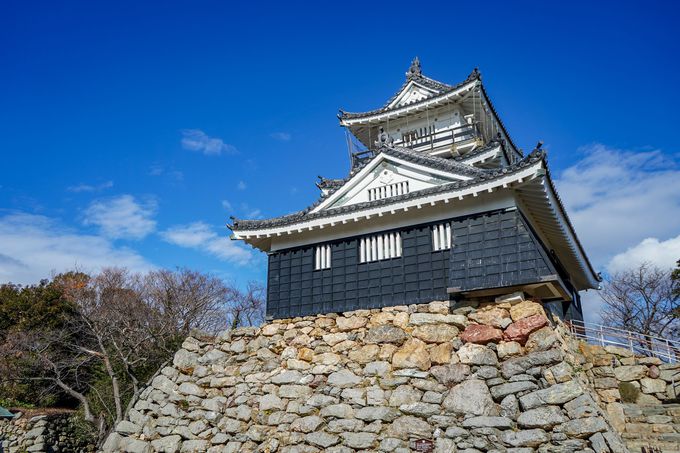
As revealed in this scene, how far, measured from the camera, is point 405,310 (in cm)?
1201

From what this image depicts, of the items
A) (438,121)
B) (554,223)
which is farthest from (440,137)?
(554,223)

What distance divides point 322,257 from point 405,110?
8.02m

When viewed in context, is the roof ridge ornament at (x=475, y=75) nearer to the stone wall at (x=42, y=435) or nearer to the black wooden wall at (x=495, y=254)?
the black wooden wall at (x=495, y=254)

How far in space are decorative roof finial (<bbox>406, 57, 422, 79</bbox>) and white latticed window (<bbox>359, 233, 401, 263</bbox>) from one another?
32.7 ft

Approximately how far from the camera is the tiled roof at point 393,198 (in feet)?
35.8

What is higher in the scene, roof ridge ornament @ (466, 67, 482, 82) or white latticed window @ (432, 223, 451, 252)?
roof ridge ornament @ (466, 67, 482, 82)

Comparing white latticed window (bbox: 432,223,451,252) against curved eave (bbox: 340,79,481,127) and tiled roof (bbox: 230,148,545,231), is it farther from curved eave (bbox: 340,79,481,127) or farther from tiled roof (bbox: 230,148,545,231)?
curved eave (bbox: 340,79,481,127)

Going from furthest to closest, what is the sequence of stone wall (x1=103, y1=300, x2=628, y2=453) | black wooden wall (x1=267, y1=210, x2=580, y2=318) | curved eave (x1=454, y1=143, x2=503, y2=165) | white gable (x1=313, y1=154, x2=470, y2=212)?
curved eave (x1=454, y1=143, x2=503, y2=165)
white gable (x1=313, y1=154, x2=470, y2=212)
black wooden wall (x1=267, y1=210, x2=580, y2=318)
stone wall (x1=103, y1=300, x2=628, y2=453)

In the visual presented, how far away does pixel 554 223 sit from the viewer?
42.4ft

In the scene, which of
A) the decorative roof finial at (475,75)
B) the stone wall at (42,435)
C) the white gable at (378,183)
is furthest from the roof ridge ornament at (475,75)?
the stone wall at (42,435)

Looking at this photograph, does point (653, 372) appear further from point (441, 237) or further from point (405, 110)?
point (405, 110)

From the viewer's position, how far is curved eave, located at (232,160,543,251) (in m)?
11.0

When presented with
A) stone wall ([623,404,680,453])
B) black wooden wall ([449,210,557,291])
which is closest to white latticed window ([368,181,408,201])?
black wooden wall ([449,210,557,291])

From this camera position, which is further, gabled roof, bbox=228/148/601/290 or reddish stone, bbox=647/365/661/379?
reddish stone, bbox=647/365/661/379
